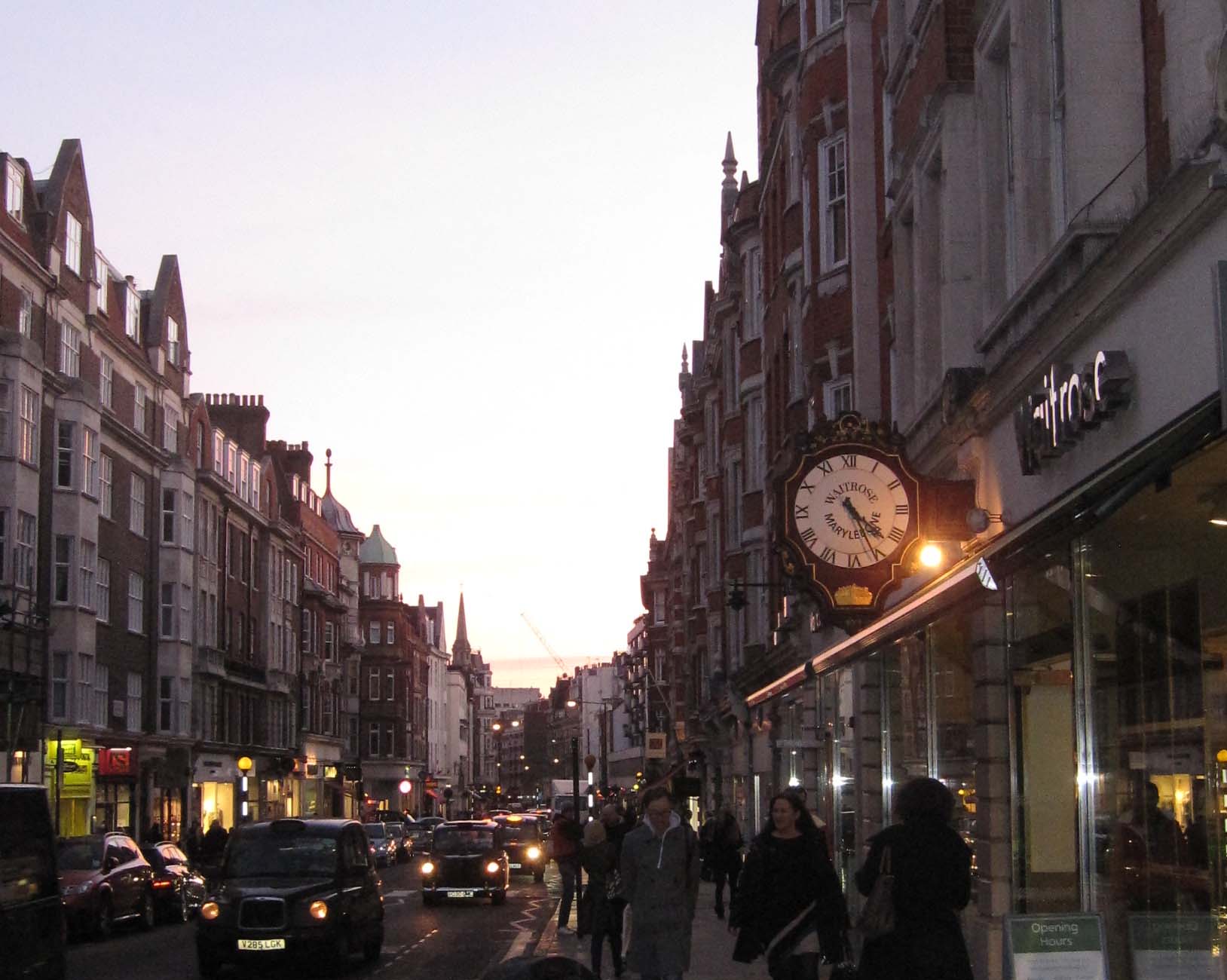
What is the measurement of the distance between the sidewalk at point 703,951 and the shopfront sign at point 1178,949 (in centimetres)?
617

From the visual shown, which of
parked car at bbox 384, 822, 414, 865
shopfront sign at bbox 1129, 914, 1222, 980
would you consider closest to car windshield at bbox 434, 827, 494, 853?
shopfront sign at bbox 1129, 914, 1222, 980

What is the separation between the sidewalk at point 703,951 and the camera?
62.4ft

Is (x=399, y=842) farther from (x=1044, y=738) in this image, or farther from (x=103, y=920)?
(x=1044, y=738)

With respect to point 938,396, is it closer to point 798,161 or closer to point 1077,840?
point 1077,840

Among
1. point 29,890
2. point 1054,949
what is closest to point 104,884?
point 29,890

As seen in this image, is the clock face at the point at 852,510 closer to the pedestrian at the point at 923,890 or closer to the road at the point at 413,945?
the road at the point at 413,945

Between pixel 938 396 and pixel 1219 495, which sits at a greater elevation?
pixel 938 396

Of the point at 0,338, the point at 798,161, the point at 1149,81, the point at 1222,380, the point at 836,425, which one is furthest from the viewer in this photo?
the point at 0,338

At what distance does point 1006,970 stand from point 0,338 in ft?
127

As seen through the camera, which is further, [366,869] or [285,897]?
[366,869]

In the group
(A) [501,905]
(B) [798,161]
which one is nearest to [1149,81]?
(B) [798,161]

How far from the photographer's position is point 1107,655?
11.9 m

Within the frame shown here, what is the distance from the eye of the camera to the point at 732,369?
160ft

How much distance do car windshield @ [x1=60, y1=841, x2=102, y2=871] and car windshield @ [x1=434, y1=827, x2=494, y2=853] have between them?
8854 mm
